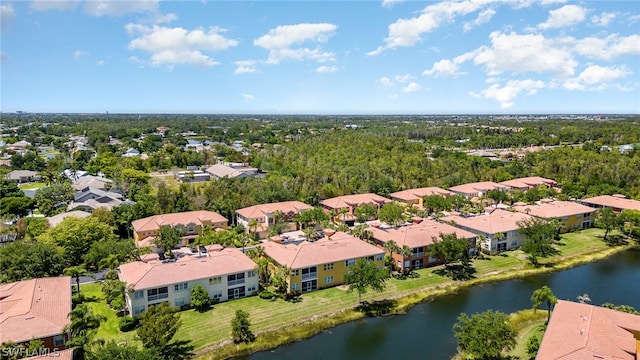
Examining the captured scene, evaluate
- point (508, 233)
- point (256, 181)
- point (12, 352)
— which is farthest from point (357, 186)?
point (12, 352)

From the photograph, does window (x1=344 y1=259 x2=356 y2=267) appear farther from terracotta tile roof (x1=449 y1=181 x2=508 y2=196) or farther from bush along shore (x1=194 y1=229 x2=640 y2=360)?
terracotta tile roof (x1=449 y1=181 x2=508 y2=196)

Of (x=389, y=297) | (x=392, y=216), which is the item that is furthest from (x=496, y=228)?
(x=389, y=297)

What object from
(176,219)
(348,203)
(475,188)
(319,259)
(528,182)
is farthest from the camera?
(528,182)

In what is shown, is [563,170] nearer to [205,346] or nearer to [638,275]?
[638,275]

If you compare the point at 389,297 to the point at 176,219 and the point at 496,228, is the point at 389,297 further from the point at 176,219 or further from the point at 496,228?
the point at 176,219

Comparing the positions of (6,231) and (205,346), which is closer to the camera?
(205,346)

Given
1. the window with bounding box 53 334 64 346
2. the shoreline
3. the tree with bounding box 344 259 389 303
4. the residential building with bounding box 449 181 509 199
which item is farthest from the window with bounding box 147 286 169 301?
the residential building with bounding box 449 181 509 199
